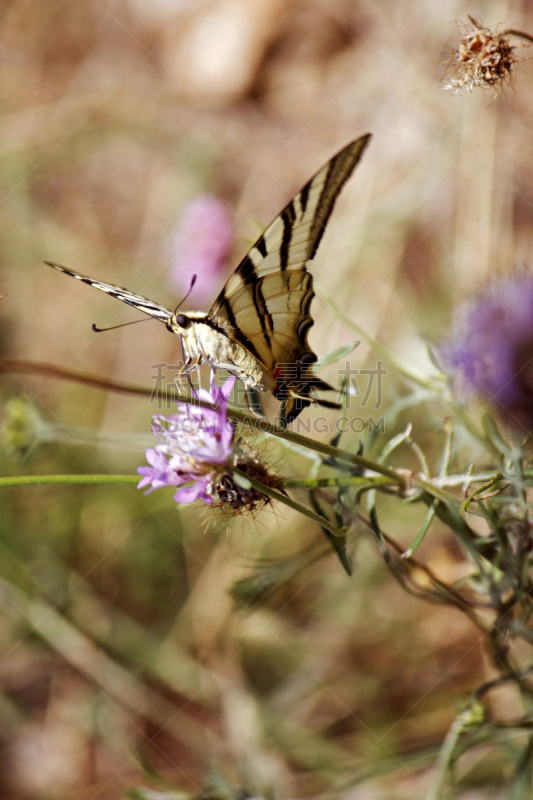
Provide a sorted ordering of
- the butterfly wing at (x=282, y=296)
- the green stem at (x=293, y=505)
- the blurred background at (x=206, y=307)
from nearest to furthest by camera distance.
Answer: the green stem at (x=293, y=505)
the butterfly wing at (x=282, y=296)
the blurred background at (x=206, y=307)

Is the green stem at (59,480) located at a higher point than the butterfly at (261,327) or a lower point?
lower

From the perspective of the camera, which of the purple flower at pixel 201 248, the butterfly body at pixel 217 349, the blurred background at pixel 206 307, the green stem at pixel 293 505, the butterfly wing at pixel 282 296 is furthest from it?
the purple flower at pixel 201 248

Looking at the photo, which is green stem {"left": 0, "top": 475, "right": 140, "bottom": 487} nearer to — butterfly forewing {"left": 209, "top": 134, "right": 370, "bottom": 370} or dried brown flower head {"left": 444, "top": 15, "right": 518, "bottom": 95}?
butterfly forewing {"left": 209, "top": 134, "right": 370, "bottom": 370}

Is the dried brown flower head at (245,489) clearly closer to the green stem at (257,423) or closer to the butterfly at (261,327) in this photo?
the green stem at (257,423)

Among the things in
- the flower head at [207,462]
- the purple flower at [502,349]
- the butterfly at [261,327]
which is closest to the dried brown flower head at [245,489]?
the flower head at [207,462]

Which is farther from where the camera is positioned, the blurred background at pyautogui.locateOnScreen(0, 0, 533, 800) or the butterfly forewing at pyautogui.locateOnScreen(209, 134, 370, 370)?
the blurred background at pyautogui.locateOnScreen(0, 0, 533, 800)

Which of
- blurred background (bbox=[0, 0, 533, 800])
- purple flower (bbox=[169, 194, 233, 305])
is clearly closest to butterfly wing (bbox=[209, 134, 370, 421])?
blurred background (bbox=[0, 0, 533, 800])
